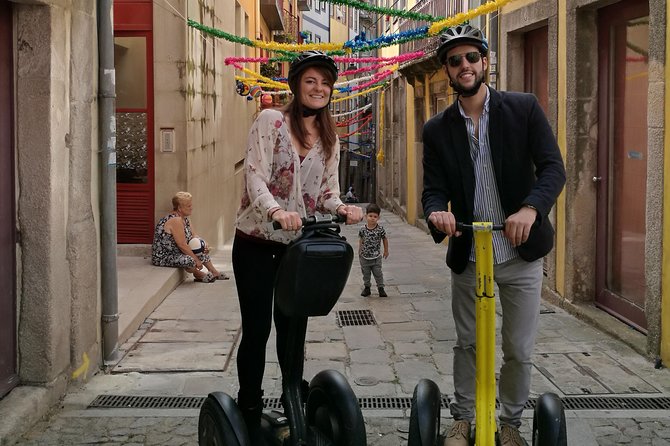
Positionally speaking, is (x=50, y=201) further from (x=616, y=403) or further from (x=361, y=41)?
(x=361, y=41)

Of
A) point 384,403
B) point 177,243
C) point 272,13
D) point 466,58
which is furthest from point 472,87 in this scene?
point 272,13

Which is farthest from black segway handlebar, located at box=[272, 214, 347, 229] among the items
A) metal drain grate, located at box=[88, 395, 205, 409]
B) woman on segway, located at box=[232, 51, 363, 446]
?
metal drain grate, located at box=[88, 395, 205, 409]

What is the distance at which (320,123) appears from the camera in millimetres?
3990

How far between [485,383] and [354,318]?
5004 mm

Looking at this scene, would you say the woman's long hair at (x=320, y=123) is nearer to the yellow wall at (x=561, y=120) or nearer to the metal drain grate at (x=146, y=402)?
the metal drain grate at (x=146, y=402)

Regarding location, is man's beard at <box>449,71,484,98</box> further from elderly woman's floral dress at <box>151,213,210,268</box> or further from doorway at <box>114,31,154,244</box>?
doorway at <box>114,31,154,244</box>

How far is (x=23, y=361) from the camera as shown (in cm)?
545

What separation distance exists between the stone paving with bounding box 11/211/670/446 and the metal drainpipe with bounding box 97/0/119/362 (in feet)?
1.08

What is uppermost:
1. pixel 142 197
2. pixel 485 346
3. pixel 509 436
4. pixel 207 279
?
pixel 142 197

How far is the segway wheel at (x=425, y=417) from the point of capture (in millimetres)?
3684

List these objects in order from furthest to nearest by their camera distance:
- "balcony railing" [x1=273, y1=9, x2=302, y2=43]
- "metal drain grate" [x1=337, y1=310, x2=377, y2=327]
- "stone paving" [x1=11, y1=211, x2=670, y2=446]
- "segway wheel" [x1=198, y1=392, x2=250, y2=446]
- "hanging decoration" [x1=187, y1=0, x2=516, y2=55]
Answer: "balcony railing" [x1=273, y1=9, x2=302, y2=43] → "hanging decoration" [x1=187, y1=0, x2=516, y2=55] → "metal drain grate" [x1=337, y1=310, x2=377, y2=327] → "stone paving" [x1=11, y1=211, x2=670, y2=446] → "segway wheel" [x1=198, y1=392, x2=250, y2=446]

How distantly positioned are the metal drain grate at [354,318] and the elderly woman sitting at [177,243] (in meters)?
2.38

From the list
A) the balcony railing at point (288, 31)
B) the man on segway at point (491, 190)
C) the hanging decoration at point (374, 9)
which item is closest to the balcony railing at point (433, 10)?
the hanging decoration at point (374, 9)

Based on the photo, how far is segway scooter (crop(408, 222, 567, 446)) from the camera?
352 cm
